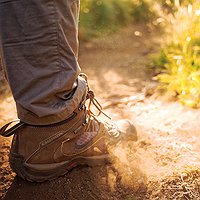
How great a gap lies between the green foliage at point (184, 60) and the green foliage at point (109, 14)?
4.12 feet

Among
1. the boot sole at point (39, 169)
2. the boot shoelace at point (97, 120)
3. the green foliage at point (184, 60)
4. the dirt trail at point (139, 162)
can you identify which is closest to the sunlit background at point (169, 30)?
the green foliage at point (184, 60)

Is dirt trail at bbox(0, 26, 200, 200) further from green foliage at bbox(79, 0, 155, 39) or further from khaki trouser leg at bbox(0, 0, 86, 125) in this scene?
green foliage at bbox(79, 0, 155, 39)

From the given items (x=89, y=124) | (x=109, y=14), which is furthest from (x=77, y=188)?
(x=109, y=14)

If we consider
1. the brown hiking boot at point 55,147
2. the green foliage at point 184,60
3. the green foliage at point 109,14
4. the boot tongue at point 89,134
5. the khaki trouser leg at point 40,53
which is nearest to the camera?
the khaki trouser leg at point 40,53

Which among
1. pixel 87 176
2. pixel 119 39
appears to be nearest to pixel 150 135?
pixel 87 176

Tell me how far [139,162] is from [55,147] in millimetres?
463

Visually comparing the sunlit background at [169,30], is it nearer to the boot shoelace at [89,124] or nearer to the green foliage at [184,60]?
the green foliage at [184,60]

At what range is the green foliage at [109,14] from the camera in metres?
4.39

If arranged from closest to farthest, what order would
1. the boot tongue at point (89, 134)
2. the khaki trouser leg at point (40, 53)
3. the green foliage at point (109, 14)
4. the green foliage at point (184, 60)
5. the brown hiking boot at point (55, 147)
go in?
the khaki trouser leg at point (40, 53)
the brown hiking boot at point (55, 147)
the boot tongue at point (89, 134)
the green foliage at point (184, 60)
the green foliage at point (109, 14)

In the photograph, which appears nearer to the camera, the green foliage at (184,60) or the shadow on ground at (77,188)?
the shadow on ground at (77,188)

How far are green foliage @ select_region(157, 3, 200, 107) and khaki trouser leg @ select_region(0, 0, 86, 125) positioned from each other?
4.12 feet

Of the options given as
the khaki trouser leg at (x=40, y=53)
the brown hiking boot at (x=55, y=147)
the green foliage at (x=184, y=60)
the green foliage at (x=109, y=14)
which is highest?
the khaki trouser leg at (x=40, y=53)

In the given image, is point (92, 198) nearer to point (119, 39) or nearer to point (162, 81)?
point (162, 81)

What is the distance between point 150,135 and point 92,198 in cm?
67
